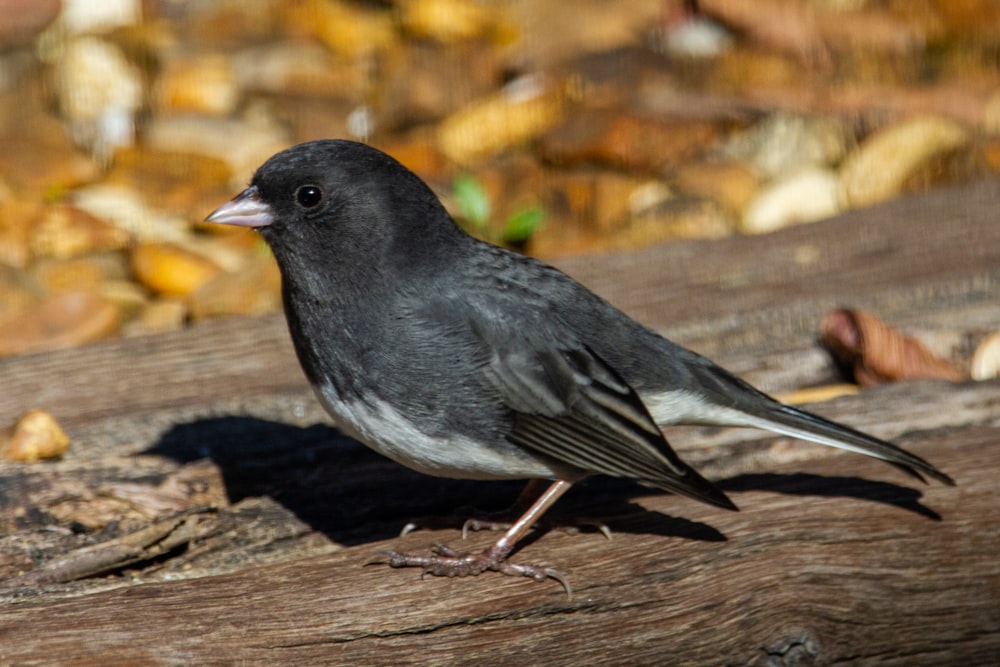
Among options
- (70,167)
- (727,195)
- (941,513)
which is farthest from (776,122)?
(941,513)

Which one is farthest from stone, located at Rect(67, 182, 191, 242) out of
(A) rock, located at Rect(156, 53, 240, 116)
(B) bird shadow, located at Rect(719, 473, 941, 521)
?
(B) bird shadow, located at Rect(719, 473, 941, 521)

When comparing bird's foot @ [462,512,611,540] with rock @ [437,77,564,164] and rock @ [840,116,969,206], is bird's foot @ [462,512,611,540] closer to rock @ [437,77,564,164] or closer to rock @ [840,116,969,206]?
rock @ [840,116,969,206]

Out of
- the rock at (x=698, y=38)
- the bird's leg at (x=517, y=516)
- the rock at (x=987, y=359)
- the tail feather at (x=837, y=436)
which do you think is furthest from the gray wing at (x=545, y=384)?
the rock at (x=698, y=38)

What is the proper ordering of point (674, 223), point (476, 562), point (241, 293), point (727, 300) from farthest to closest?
point (674, 223) < point (241, 293) < point (727, 300) < point (476, 562)

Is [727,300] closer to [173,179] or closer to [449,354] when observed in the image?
[449,354]

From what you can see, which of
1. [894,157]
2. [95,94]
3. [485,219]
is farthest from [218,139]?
[894,157]

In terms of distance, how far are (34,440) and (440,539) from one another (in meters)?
0.77

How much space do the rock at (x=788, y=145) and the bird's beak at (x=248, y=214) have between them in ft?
9.39

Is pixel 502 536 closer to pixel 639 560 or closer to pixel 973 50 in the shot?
pixel 639 560

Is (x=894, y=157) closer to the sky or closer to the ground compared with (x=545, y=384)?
closer to the sky

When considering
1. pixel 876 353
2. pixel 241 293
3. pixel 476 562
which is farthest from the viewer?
pixel 241 293

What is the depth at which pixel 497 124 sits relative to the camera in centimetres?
495

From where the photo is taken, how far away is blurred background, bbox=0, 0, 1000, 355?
4.16 meters

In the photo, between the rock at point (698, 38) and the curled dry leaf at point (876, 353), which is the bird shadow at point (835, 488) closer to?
the curled dry leaf at point (876, 353)
